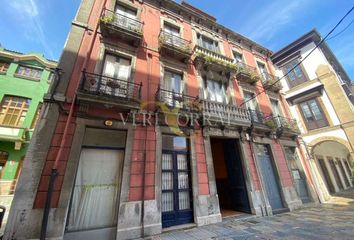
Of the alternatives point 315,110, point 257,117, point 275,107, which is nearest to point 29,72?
point 257,117

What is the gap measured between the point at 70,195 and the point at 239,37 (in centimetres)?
1367

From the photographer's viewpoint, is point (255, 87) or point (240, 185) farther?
point (255, 87)

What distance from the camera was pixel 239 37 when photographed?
12.2 m

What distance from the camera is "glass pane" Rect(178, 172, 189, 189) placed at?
20.8 feet

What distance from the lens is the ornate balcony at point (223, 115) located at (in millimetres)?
7364

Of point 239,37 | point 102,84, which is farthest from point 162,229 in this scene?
point 239,37

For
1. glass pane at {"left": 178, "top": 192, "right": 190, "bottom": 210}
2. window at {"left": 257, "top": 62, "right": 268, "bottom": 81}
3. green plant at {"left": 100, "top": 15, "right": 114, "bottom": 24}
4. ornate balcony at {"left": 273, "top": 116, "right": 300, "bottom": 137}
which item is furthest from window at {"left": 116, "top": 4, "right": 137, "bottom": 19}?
ornate balcony at {"left": 273, "top": 116, "right": 300, "bottom": 137}

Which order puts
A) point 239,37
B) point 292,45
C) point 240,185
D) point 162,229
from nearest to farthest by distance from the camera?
point 162,229 → point 240,185 → point 239,37 → point 292,45

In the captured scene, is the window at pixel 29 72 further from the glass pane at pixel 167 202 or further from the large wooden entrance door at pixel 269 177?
the large wooden entrance door at pixel 269 177

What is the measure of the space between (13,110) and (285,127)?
19302 mm

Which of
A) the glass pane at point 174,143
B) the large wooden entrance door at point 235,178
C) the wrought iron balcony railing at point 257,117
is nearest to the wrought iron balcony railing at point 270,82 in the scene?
the wrought iron balcony railing at point 257,117

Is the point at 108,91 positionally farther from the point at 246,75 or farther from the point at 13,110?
the point at 13,110

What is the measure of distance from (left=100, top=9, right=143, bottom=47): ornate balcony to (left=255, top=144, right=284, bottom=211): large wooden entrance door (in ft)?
26.7

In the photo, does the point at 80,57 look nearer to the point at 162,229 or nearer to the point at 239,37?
the point at 162,229
